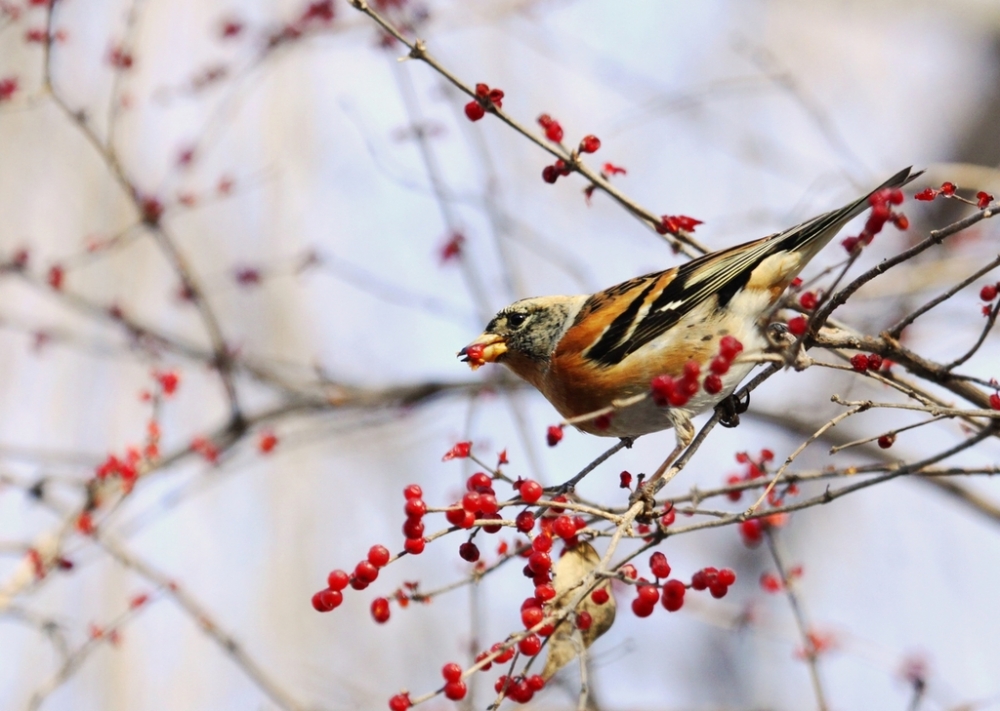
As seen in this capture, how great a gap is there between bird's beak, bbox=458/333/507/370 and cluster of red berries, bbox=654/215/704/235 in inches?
30.9

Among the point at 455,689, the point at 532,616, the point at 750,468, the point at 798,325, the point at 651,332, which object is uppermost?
the point at 651,332

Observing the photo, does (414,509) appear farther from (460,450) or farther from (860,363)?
(860,363)

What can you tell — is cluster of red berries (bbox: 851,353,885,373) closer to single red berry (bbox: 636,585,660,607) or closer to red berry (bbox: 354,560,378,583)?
single red berry (bbox: 636,585,660,607)

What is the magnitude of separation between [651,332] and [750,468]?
0.61 meters

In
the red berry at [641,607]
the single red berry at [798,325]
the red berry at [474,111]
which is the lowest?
the red berry at [641,607]

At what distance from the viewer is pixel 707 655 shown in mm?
9570

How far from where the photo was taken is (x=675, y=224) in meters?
2.74

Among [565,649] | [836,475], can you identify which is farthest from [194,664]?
[836,475]

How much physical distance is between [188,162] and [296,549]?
398 cm

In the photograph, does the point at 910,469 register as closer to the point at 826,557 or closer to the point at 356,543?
the point at 356,543

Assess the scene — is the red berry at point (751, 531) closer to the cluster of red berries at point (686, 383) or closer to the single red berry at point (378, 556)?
the cluster of red berries at point (686, 383)

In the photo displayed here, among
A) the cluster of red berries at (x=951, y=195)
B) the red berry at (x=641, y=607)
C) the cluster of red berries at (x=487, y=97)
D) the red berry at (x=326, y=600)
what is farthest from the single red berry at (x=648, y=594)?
the cluster of red berries at (x=487, y=97)

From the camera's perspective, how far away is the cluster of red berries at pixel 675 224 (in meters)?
2.72

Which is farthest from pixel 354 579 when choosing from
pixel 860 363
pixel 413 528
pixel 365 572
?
pixel 860 363
